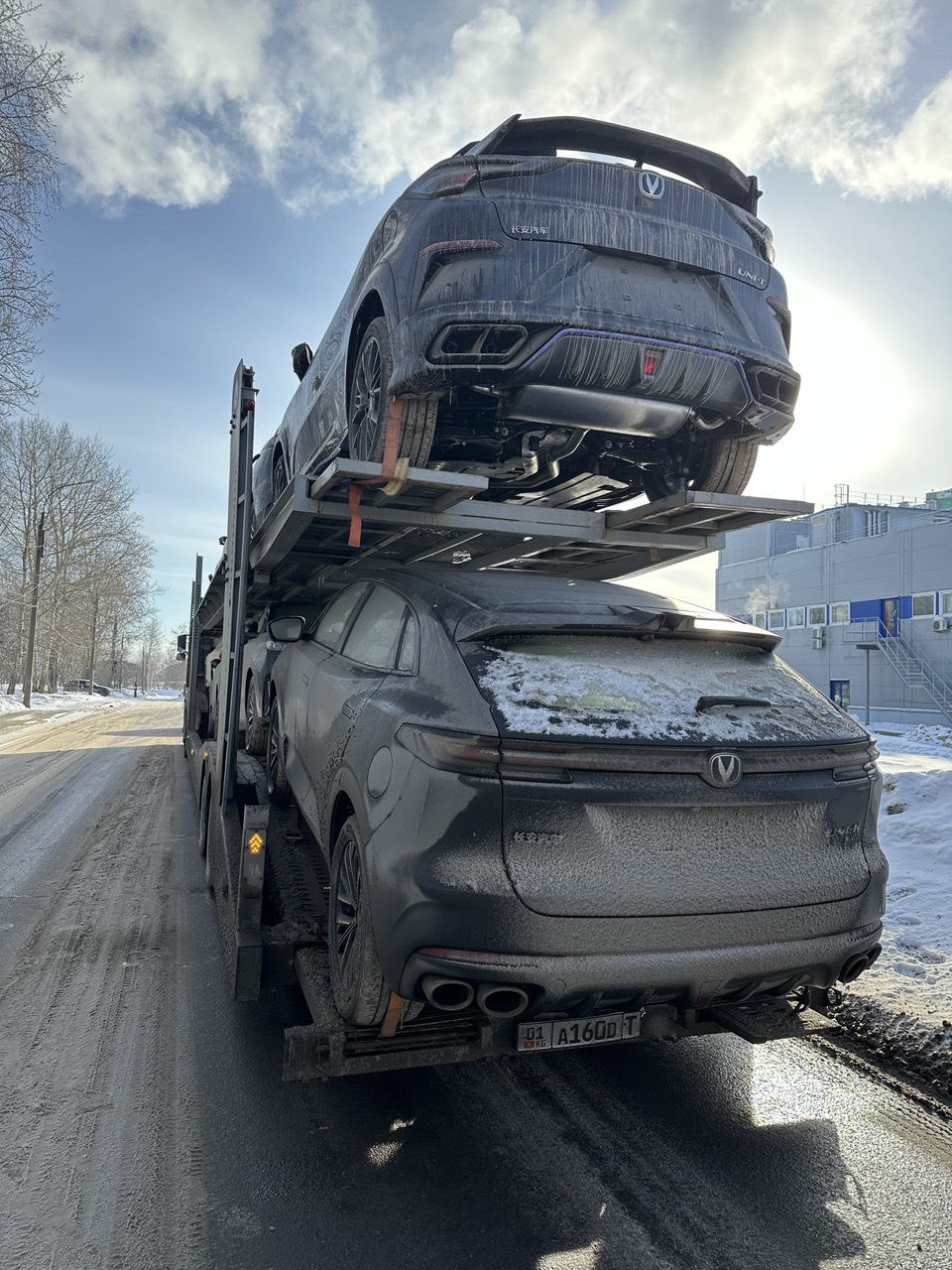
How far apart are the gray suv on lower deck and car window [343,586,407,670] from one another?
11.8 inches

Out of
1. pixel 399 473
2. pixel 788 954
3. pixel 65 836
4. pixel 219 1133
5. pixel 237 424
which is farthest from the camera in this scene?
pixel 65 836

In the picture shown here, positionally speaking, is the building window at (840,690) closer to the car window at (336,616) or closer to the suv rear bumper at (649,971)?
the car window at (336,616)

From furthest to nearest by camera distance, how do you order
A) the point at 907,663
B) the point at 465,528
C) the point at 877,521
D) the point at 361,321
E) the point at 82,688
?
the point at 82,688 < the point at 877,521 < the point at 907,663 < the point at 361,321 < the point at 465,528

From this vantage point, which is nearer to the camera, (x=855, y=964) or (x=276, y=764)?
(x=855, y=964)

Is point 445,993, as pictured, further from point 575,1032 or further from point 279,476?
point 279,476

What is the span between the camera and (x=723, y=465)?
4207 millimetres

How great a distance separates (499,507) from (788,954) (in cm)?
243

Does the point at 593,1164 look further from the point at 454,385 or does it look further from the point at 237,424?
the point at 237,424

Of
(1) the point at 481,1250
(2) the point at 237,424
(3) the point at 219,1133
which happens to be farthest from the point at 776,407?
(3) the point at 219,1133

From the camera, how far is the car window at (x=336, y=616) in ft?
12.9

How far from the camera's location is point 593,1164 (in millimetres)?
2531

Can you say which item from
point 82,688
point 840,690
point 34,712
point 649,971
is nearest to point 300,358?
point 649,971

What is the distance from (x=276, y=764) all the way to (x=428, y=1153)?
253 cm

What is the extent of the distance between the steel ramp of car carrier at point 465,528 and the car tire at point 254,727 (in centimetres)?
80
